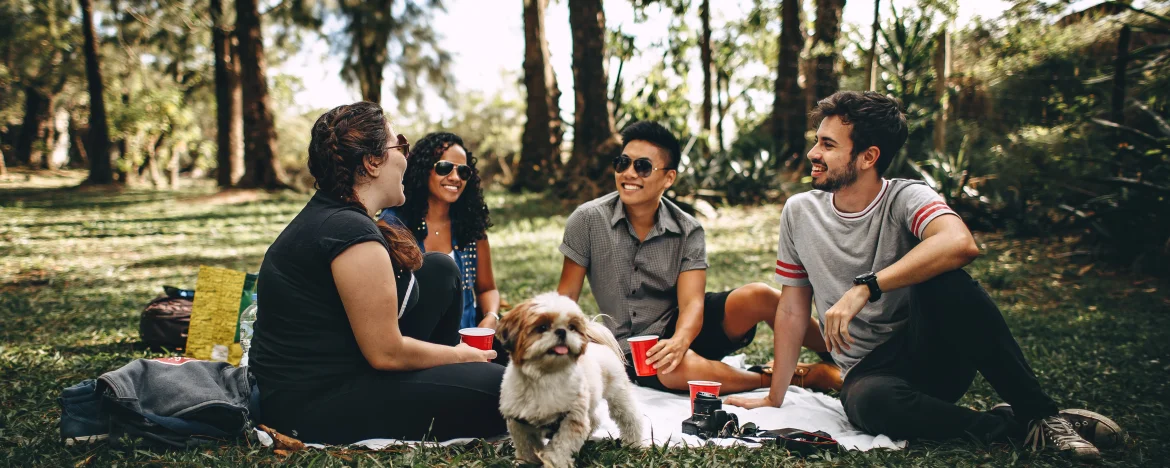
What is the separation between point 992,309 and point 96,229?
14597 millimetres

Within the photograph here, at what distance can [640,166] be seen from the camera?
3.93m

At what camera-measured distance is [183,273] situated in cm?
861

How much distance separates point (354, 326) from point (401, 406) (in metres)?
0.46

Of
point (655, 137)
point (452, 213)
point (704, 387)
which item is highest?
point (655, 137)

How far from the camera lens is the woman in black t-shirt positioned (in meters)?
2.62

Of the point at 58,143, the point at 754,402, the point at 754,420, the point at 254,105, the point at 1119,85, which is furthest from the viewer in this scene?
the point at 58,143

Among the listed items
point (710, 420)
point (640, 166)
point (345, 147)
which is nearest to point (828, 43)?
point (640, 166)

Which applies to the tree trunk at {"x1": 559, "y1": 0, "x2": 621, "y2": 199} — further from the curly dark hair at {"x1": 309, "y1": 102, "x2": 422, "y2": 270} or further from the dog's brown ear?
the dog's brown ear

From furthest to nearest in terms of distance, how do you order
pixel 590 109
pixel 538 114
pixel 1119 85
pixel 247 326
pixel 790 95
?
pixel 538 114
pixel 790 95
pixel 590 109
pixel 1119 85
pixel 247 326

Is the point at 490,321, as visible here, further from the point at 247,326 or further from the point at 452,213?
the point at 247,326

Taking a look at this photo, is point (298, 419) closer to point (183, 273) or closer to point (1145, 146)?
point (183, 273)

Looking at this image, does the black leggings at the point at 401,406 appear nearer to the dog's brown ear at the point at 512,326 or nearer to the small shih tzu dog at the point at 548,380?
the small shih tzu dog at the point at 548,380

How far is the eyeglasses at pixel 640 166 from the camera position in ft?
12.8

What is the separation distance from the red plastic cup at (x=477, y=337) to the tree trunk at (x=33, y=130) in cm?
3564
